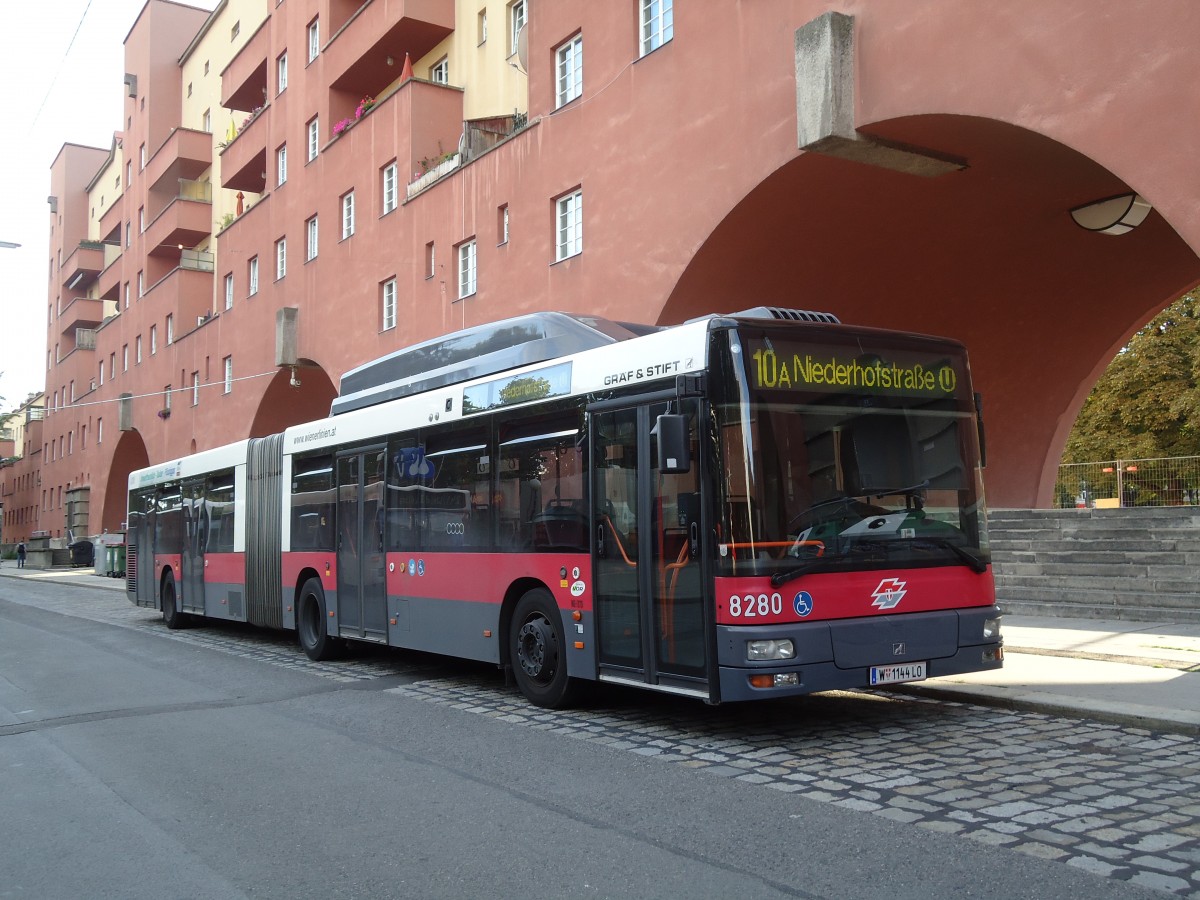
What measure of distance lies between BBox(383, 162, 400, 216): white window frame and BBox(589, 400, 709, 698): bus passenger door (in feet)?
61.2

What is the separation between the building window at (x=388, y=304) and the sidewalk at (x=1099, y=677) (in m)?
16.5

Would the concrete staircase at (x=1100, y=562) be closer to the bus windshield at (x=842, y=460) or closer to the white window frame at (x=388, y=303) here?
the bus windshield at (x=842, y=460)

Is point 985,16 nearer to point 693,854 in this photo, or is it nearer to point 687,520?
point 687,520

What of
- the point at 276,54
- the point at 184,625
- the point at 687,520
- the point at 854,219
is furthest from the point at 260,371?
the point at 687,520

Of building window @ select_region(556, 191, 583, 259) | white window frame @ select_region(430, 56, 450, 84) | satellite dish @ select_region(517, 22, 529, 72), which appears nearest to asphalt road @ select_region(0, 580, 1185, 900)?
building window @ select_region(556, 191, 583, 259)

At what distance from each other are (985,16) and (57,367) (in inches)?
2584

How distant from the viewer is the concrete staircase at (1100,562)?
13.7 m

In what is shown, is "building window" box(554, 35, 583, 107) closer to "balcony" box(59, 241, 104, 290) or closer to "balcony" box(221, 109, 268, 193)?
"balcony" box(221, 109, 268, 193)

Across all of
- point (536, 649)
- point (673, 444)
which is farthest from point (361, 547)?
point (673, 444)

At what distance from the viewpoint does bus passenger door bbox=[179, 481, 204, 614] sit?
61.7 ft

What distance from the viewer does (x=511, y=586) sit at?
10156mm

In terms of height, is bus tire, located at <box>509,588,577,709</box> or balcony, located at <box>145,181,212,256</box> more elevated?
balcony, located at <box>145,181,212,256</box>

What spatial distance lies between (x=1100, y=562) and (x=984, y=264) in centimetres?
531

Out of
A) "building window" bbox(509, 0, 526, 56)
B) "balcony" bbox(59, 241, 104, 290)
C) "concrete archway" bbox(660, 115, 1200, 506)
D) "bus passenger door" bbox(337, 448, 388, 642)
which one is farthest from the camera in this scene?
"balcony" bbox(59, 241, 104, 290)
